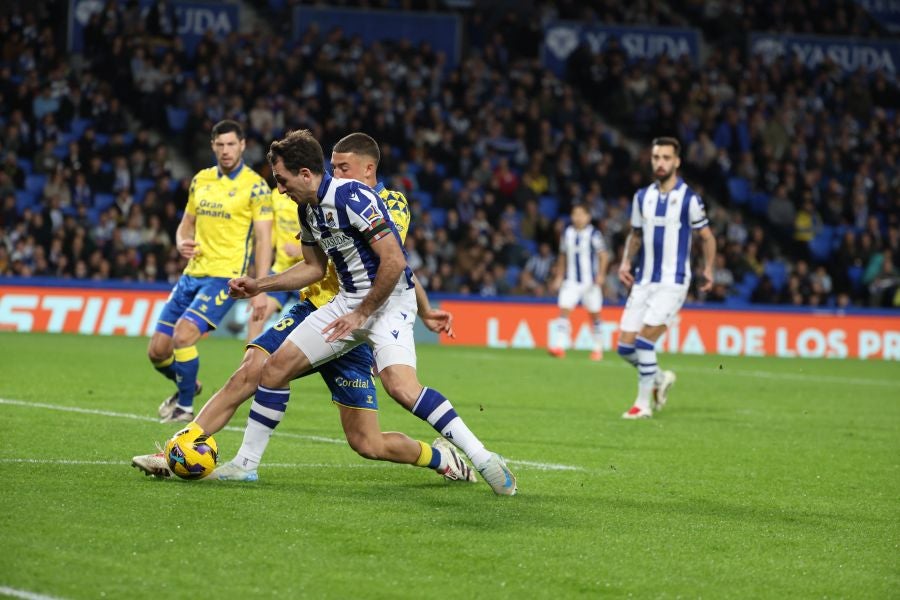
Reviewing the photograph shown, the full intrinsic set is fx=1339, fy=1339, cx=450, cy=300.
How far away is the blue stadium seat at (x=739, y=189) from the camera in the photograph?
104 ft

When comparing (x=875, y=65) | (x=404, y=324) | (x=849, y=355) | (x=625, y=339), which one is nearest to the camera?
(x=404, y=324)

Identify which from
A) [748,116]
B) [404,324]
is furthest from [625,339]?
[748,116]

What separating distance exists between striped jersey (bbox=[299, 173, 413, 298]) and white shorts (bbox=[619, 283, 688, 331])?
5991 mm

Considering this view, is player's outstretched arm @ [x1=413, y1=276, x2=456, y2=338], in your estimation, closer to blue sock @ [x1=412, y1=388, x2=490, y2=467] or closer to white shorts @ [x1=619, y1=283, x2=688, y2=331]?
blue sock @ [x1=412, y1=388, x2=490, y2=467]

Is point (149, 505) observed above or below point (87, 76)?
below

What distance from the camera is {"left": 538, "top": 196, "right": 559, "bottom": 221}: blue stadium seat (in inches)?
1157

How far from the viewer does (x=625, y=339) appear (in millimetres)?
13750

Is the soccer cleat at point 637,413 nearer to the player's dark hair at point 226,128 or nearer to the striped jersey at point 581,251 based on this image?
the player's dark hair at point 226,128

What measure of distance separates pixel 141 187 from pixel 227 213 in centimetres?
1502

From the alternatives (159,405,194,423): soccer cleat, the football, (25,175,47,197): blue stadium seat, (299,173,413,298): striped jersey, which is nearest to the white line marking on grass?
the football

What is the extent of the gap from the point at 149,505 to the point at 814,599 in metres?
3.38

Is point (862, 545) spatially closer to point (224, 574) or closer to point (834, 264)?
point (224, 574)

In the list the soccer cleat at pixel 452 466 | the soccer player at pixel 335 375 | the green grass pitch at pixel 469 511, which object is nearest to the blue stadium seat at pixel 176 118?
the green grass pitch at pixel 469 511

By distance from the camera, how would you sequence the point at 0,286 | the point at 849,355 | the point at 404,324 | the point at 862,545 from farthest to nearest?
the point at 849,355 < the point at 0,286 < the point at 404,324 < the point at 862,545
